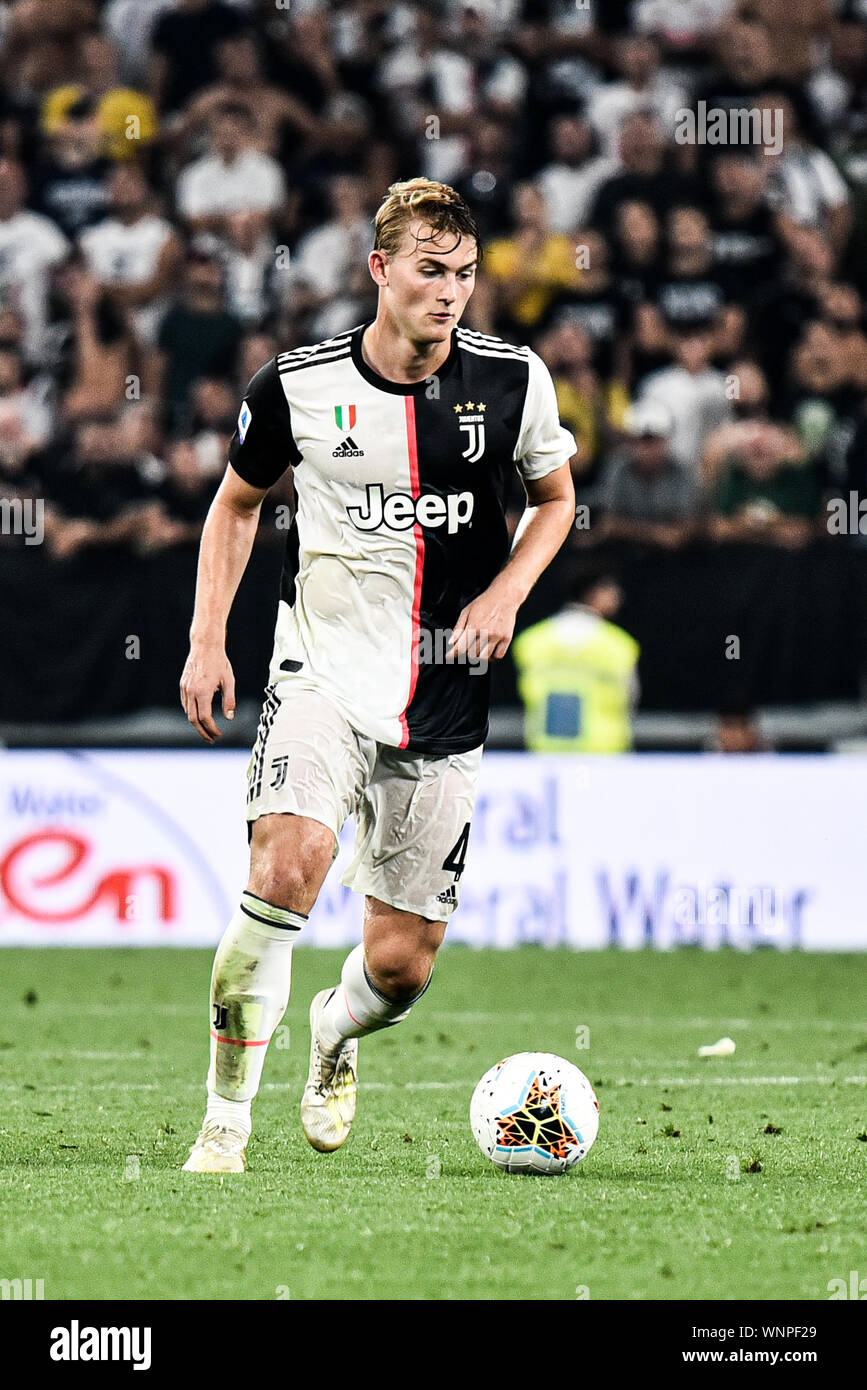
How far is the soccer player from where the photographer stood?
5.66m

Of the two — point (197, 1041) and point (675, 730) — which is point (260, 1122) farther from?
point (675, 730)

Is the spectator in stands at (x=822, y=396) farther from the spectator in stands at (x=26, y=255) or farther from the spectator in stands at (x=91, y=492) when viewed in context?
the spectator in stands at (x=26, y=255)

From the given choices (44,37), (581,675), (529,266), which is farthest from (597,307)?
(44,37)

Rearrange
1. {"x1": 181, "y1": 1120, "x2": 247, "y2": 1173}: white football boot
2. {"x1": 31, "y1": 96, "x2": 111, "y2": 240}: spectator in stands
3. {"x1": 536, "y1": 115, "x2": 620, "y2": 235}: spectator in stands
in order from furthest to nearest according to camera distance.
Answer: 1. {"x1": 31, "y1": 96, "x2": 111, "y2": 240}: spectator in stands
2. {"x1": 536, "y1": 115, "x2": 620, "y2": 235}: spectator in stands
3. {"x1": 181, "y1": 1120, "x2": 247, "y2": 1173}: white football boot

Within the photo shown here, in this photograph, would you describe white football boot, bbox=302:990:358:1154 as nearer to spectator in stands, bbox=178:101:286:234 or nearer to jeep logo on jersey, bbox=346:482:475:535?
jeep logo on jersey, bbox=346:482:475:535

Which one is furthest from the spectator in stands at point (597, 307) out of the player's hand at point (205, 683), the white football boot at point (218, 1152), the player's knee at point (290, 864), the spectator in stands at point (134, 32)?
the white football boot at point (218, 1152)

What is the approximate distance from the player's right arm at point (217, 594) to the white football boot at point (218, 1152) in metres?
1.02

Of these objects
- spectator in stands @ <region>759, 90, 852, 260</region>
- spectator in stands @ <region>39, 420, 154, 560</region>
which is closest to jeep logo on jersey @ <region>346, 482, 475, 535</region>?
spectator in stands @ <region>39, 420, 154, 560</region>

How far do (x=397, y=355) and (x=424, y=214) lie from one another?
1.35 feet

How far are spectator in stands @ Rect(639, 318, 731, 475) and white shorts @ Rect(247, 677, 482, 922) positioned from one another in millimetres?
7645

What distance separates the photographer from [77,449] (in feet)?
42.9

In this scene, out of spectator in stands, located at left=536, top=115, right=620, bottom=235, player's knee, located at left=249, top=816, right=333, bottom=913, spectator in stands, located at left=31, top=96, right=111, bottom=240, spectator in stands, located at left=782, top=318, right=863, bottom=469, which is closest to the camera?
player's knee, located at left=249, top=816, right=333, bottom=913

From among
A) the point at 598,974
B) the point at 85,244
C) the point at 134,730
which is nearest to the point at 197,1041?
the point at 598,974

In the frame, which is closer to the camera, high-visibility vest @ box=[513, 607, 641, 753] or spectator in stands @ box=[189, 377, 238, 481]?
high-visibility vest @ box=[513, 607, 641, 753]
